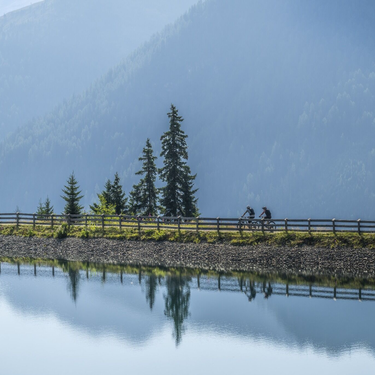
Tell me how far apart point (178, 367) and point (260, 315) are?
794cm

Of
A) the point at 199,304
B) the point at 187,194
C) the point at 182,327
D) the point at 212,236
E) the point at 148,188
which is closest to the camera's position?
the point at 182,327

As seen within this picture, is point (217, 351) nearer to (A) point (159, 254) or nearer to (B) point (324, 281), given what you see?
(B) point (324, 281)

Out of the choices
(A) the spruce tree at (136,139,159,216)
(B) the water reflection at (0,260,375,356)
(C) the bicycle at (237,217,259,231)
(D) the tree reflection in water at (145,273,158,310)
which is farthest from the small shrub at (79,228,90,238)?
(C) the bicycle at (237,217,259,231)

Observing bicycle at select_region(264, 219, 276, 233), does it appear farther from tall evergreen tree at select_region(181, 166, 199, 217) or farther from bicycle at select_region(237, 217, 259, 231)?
tall evergreen tree at select_region(181, 166, 199, 217)

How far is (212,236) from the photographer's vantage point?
46969 millimetres

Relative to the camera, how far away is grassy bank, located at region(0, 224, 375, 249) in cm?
4181

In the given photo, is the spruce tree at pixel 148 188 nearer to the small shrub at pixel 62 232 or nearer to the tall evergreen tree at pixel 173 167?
the tall evergreen tree at pixel 173 167

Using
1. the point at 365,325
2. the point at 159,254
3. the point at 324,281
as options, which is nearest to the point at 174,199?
the point at 159,254

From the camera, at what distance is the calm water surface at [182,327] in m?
25.1

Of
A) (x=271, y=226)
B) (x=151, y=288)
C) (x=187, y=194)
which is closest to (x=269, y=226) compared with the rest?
(x=271, y=226)

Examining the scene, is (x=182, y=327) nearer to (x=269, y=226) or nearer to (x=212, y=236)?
(x=269, y=226)

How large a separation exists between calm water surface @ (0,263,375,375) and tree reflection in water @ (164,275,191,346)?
0.20 ft

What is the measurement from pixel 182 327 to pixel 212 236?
17295 millimetres

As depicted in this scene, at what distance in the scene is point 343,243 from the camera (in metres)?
41.7
